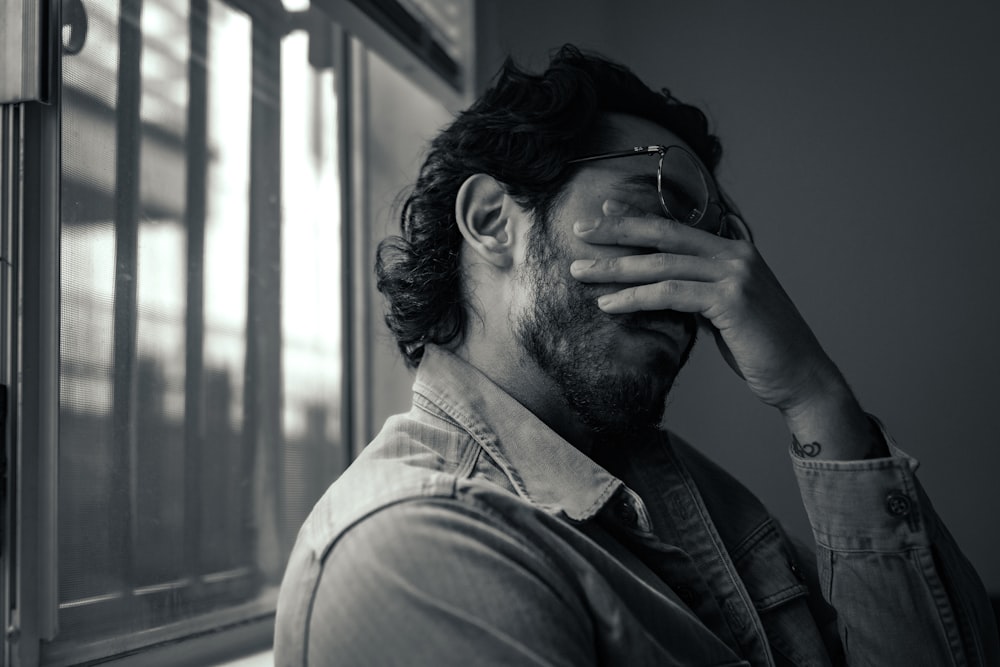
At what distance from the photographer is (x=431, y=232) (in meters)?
1.25

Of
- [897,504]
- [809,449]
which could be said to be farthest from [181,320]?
[897,504]

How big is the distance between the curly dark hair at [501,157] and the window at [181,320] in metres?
0.27

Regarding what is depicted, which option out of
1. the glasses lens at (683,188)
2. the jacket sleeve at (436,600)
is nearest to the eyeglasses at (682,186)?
the glasses lens at (683,188)

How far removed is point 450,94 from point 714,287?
1235 millimetres

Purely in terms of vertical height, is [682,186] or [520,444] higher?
[682,186]

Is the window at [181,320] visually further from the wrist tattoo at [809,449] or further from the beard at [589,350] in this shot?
the wrist tattoo at [809,449]

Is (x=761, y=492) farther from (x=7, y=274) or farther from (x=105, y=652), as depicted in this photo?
(x=7, y=274)

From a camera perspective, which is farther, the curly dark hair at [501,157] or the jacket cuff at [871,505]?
the curly dark hair at [501,157]

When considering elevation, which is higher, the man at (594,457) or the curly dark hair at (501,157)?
the curly dark hair at (501,157)

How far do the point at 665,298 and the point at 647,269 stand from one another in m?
0.04

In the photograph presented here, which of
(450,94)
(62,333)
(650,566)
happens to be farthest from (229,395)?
(450,94)

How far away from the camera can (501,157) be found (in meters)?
1.16

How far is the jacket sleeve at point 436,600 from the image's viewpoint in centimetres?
69

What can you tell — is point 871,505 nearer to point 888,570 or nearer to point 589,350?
point 888,570
